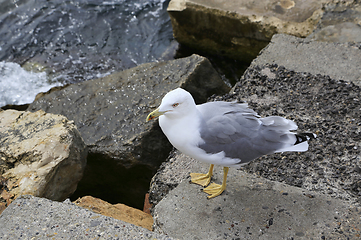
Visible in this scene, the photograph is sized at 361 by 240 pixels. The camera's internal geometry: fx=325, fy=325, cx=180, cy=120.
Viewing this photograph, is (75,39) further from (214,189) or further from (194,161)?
(214,189)

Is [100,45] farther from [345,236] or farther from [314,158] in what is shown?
[345,236]

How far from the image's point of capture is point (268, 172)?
2.94m

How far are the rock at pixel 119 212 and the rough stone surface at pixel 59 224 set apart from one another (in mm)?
591

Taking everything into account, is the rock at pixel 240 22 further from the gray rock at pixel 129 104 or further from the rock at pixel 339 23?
the gray rock at pixel 129 104

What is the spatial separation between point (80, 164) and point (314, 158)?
225 cm

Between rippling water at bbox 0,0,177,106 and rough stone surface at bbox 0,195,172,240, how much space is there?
4217 millimetres

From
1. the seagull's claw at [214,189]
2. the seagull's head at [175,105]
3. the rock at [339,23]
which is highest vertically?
the seagull's head at [175,105]

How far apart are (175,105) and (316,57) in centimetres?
242

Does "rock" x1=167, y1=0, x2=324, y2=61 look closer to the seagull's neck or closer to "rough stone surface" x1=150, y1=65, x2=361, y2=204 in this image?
"rough stone surface" x1=150, y1=65, x2=361, y2=204

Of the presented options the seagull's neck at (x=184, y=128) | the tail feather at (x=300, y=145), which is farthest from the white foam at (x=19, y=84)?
the tail feather at (x=300, y=145)

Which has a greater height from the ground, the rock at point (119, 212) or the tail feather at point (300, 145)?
the tail feather at point (300, 145)

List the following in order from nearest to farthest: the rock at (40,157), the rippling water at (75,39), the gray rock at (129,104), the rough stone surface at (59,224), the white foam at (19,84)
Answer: the rough stone surface at (59,224) < the rock at (40,157) < the gray rock at (129,104) < the white foam at (19,84) < the rippling water at (75,39)

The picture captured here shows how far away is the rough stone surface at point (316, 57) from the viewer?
377 cm

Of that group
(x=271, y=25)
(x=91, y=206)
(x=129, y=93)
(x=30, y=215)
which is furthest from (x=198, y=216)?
(x=271, y=25)
